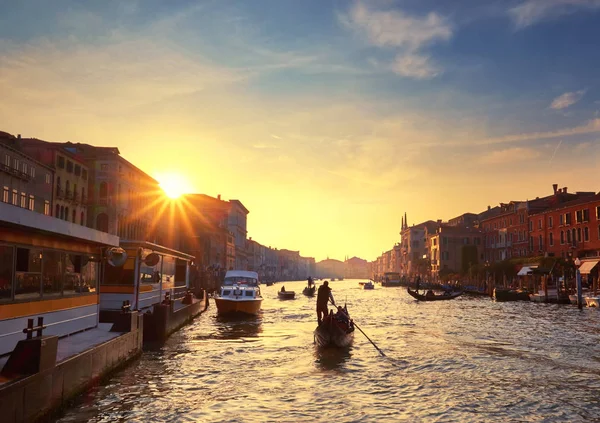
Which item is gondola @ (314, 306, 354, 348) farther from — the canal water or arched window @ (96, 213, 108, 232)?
arched window @ (96, 213, 108, 232)

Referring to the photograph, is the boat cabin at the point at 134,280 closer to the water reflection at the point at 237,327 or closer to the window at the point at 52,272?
the water reflection at the point at 237,327

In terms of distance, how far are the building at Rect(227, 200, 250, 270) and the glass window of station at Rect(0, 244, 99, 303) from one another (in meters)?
106

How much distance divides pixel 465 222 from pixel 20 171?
102 meters

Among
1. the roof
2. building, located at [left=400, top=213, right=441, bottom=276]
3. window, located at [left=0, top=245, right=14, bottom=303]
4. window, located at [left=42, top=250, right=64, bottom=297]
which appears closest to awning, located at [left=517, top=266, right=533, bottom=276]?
building, located at [left=400, top=213, right=441, bottom=276]

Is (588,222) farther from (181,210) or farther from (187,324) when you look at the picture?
(181,210)

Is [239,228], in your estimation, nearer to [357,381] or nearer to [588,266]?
[588,266]

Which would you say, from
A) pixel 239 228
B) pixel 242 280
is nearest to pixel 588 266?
pixel 242 280

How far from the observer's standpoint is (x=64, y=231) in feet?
46.5

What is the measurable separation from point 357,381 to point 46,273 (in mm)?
9160

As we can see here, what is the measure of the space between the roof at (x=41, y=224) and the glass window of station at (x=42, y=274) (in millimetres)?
588

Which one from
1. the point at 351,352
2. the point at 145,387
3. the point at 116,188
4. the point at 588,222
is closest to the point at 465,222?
the point at 588,222

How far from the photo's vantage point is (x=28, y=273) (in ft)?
42.2

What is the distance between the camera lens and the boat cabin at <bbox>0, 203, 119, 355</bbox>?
464 inches

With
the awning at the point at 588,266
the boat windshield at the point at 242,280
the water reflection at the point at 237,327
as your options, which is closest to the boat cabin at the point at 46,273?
the water reflection at the point at 237,327
